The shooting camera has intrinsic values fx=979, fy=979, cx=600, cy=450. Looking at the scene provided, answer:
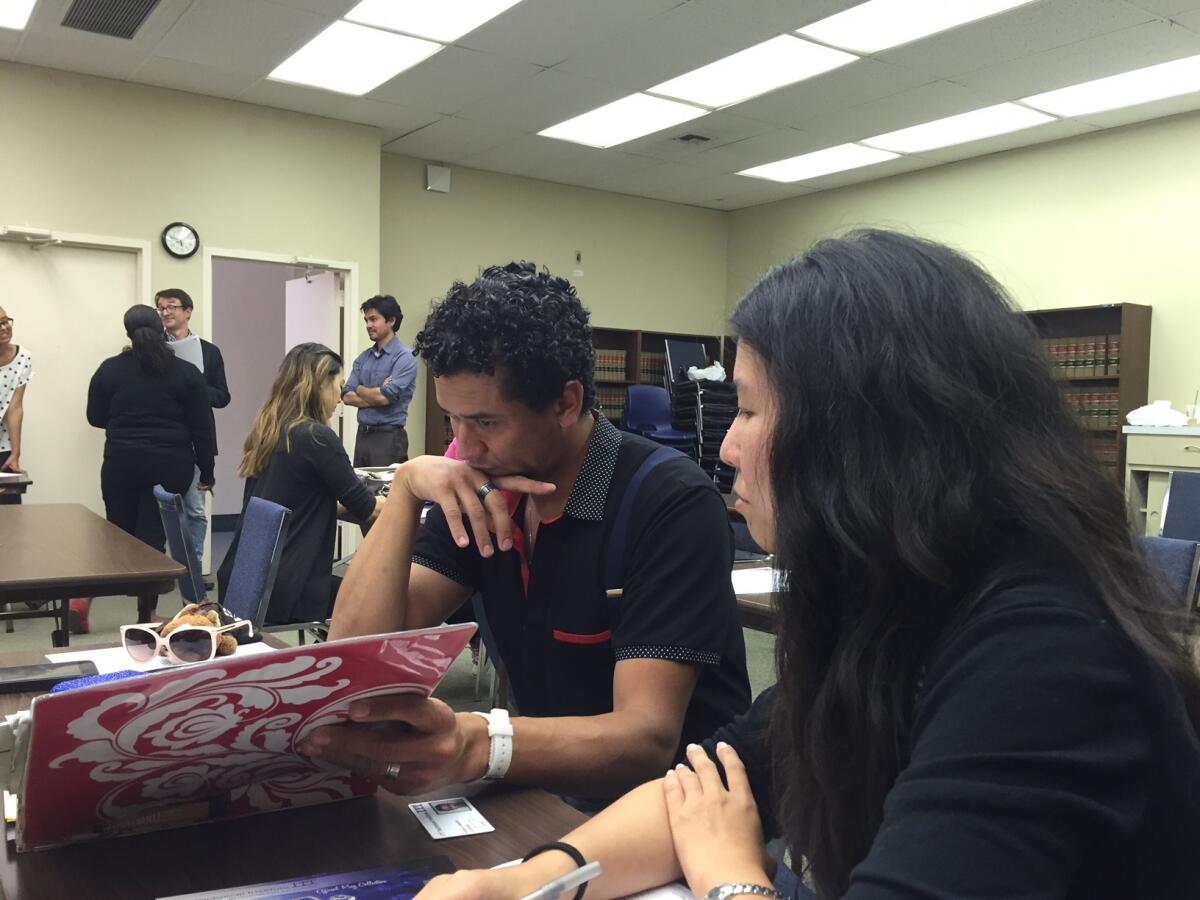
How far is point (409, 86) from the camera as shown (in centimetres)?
582

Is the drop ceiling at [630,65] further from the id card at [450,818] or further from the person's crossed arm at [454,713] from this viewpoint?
the id card at [450,818]

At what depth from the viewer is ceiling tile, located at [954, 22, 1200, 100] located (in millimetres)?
4883

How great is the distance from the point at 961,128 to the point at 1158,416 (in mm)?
2268

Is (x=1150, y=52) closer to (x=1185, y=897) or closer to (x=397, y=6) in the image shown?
(x=397, y=6)

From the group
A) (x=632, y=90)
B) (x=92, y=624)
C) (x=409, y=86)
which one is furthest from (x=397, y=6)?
(x=92, y=624)

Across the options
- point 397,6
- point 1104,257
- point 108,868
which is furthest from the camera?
point 1104,257

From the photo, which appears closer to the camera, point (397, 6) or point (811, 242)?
point (811, 242)

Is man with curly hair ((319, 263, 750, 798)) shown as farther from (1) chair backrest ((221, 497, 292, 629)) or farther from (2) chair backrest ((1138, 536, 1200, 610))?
(2) chair backrest ((1138, 536, 1200, 610))

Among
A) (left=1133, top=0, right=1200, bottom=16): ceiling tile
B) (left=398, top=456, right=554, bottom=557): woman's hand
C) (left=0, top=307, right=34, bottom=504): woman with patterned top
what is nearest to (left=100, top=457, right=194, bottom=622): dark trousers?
(left=0, top=307, right=34, bottom=504): woman with patterned top

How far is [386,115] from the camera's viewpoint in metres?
6.41

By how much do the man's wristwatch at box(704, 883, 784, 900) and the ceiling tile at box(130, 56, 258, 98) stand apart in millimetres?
5792

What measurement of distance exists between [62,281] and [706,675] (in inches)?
A: 227

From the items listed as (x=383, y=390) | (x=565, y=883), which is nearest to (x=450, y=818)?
(x=565, y=883)

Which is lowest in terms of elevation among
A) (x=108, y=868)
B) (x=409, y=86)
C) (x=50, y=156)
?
(x=108, y=868)
